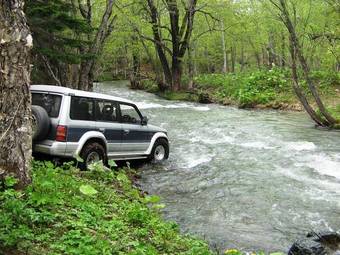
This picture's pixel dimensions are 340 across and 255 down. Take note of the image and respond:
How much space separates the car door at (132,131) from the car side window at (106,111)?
330 millimetres

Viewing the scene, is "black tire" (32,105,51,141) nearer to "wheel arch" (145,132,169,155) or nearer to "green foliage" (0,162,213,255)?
"green foliage" (0,162,213,255)

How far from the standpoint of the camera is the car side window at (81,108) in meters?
10.6

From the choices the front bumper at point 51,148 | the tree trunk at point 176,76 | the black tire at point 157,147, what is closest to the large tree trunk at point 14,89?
the front bumper at point 51,148

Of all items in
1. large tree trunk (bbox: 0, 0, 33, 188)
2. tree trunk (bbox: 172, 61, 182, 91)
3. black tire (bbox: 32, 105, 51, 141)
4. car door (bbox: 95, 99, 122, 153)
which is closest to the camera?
large tree trunk (bbox: 0, 0, 33, 188)

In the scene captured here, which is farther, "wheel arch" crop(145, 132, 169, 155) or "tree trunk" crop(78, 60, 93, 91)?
"tree trunk" crop(78, 60, 93, 91)

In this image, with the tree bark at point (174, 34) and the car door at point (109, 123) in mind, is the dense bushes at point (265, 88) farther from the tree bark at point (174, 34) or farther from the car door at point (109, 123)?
the car door at point (109, 123)

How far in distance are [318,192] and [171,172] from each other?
157 inches

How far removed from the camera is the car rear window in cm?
1033

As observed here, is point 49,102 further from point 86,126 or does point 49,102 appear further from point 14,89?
point 14,89

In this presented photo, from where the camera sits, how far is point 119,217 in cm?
695

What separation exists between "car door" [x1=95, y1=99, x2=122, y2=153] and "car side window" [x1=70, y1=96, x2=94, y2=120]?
253 millimetres

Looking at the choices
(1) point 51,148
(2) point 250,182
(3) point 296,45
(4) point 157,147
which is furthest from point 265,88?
(1) point 51,148

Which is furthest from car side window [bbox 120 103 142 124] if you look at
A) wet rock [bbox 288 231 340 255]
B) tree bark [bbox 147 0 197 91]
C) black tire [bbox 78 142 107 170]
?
tree bark [bbox 147 0 197 91]

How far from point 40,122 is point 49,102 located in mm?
788
